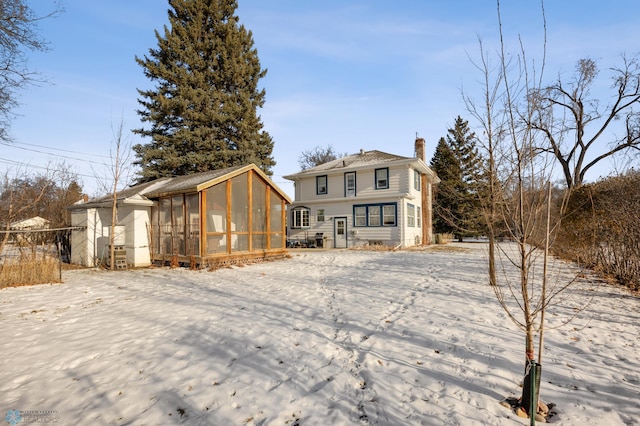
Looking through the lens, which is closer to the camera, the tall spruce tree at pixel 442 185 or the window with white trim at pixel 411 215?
the window with white trim at pixel 411 215

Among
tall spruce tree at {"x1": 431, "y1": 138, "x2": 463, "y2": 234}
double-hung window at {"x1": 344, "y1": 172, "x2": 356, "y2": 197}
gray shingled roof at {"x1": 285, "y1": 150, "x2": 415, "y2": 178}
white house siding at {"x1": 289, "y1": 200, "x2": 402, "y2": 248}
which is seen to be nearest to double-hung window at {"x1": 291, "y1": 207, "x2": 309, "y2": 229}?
→ white house siding at {"x1": 289, "y1": 200, "x2": 402, "y2": 248}

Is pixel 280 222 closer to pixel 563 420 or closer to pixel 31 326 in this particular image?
pixel 31 326

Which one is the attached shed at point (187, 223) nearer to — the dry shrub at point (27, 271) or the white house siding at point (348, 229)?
the dry shrub at point (27, 271)

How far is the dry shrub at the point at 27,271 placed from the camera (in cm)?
890

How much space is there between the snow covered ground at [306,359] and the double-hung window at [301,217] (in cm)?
1653

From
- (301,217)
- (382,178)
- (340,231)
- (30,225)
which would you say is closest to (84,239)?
(30,225)

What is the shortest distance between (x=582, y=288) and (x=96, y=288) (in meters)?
12.6

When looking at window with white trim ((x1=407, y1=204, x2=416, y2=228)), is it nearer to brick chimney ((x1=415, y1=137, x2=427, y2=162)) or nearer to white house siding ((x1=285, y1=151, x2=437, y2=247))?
white house siding ((x1=285, y1=151, x2=437, y2=247))

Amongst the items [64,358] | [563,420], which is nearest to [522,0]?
[563,420]

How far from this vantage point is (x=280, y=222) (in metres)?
15.6

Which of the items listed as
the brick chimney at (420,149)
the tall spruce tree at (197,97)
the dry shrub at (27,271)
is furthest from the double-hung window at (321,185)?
the dry shrub at (27,271)

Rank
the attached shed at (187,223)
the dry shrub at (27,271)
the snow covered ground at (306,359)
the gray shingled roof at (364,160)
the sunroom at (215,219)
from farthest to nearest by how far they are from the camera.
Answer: the gray shingled roof at (364,160) < the attached shed at (187,223) < the sunroom at (215,219) < the dry shrub at (27,271) < the snow covered ground at (306,359)

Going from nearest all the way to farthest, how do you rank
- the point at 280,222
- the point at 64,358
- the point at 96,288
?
the point at 64,358 < the point at 96,288 < the point at 280,222

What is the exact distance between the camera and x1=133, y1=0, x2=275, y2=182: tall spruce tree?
918 inches
